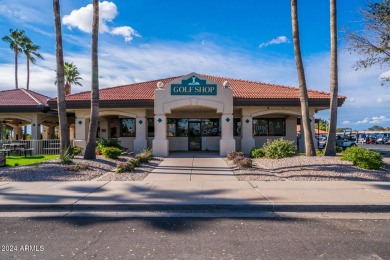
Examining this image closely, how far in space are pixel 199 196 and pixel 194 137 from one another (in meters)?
15.0

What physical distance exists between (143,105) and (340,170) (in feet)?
41.0

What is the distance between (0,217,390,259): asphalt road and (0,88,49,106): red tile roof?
18.8m

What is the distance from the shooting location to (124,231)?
546 cm

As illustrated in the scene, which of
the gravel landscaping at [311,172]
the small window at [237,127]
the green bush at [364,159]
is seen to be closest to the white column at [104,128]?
the small window at [237,127]

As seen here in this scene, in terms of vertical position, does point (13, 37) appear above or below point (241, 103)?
above

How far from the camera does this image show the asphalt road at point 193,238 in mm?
4453

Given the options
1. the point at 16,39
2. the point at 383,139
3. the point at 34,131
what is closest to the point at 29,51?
the point at 16,39

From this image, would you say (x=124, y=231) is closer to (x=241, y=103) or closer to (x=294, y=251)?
(x=294, y=251)

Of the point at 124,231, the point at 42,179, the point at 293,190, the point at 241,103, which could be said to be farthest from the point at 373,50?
the point at 42,179

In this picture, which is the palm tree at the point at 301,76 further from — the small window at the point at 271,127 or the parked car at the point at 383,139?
the parked car at the point at 383,139

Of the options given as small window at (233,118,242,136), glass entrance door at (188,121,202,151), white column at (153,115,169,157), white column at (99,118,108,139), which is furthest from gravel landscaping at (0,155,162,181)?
small window at (233,118,242,136)

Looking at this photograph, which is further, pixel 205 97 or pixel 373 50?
pixel 205 97

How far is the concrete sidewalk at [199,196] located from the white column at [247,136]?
10215 mm

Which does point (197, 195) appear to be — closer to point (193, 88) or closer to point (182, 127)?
point (193, 88)
